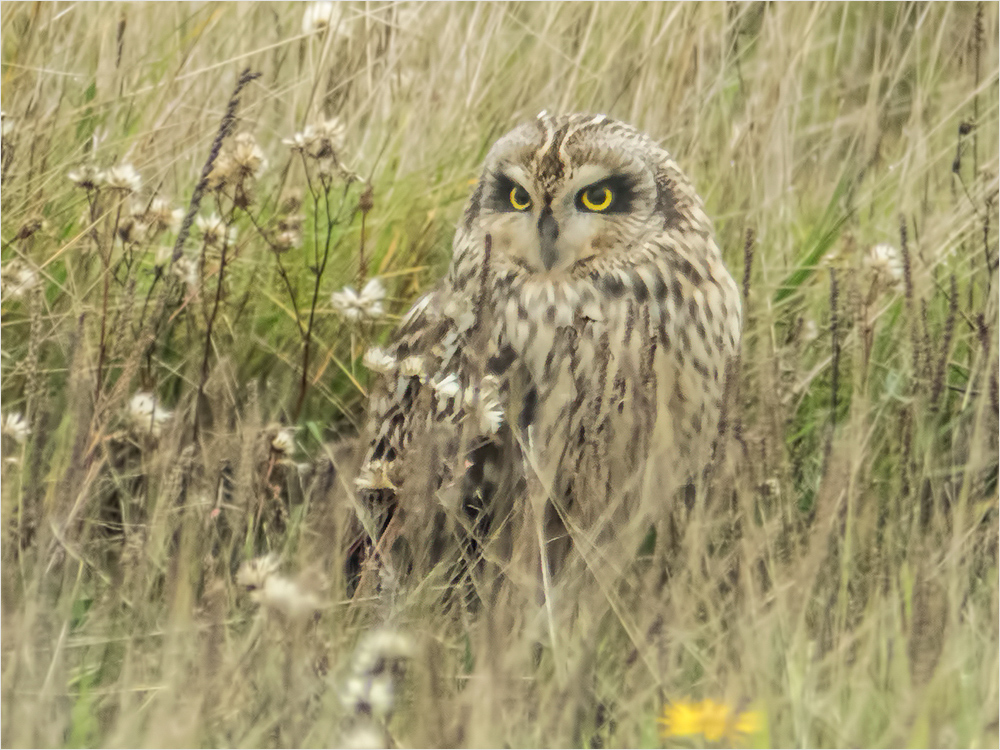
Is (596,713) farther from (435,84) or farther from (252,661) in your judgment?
(435,84)

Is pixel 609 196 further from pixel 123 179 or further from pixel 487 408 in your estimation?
pixel 123 179

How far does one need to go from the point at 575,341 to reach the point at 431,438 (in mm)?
556

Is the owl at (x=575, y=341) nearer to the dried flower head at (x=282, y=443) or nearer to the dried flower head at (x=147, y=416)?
the dried flower head at (x=282, y=443)

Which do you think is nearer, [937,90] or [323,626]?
[323,626]

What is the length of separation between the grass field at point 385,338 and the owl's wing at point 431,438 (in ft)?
0.33

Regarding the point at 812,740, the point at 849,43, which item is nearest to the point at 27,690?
the point at 812,740

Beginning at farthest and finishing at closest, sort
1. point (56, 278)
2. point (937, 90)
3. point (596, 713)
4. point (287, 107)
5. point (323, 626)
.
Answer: point (937, 90) → point (287, 107) → point (56, 278) → point (323, 626) → point (596, 713)

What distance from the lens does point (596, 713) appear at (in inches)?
71.3

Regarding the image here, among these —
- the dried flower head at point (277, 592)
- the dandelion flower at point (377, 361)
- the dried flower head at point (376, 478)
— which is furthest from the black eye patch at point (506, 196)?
the dried flower head at point (277, 592)

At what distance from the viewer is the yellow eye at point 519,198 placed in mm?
2467

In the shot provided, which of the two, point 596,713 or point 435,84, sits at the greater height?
point 435,84

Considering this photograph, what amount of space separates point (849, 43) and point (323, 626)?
2881 mm

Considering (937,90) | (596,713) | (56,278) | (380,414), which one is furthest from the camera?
(937,90)

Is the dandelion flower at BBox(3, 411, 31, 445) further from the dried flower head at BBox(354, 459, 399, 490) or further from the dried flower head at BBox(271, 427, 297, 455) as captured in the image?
the dried flower head at BBox(354, 459, 399, 490)
